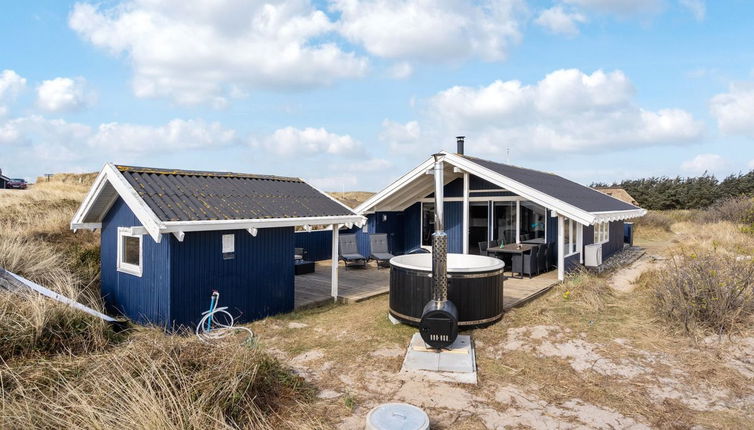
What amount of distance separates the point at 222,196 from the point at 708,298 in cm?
776

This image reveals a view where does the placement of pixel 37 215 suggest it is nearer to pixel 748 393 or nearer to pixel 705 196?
pixel 748 393

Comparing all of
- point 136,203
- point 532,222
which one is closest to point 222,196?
point 136,203

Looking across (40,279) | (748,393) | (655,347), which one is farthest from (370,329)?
(40,279)

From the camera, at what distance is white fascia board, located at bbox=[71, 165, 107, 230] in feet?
24.2

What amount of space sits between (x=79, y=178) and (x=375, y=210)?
2708 centimetres

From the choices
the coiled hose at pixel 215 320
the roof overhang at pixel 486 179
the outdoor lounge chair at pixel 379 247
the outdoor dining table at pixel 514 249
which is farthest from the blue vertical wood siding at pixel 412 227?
the coiled hose at pixel 215 320

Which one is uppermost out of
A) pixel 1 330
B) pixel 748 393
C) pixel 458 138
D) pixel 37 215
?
pixel 458 138

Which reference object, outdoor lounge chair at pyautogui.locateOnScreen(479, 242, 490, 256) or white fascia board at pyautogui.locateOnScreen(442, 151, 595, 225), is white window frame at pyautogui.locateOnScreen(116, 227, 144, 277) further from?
outdoor lounge chair at pyautogui.locateOnScreen(479, 242, 490, 256)

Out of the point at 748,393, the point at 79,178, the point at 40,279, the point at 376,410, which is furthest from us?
the point at 79,178

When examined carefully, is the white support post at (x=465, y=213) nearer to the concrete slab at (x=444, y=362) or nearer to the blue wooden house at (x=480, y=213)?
the blue wooden house at (x=480, y=213)

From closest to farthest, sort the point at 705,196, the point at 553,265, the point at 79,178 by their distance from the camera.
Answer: the point at 553,265 → the point at 79,178 → the point at 705,196

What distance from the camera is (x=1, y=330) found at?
523 cm

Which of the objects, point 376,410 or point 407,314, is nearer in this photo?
point 376,410

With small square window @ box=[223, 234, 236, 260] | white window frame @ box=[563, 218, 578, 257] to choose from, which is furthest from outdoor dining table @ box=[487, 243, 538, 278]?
small square window @ box=[223, 234, 236, 260]
